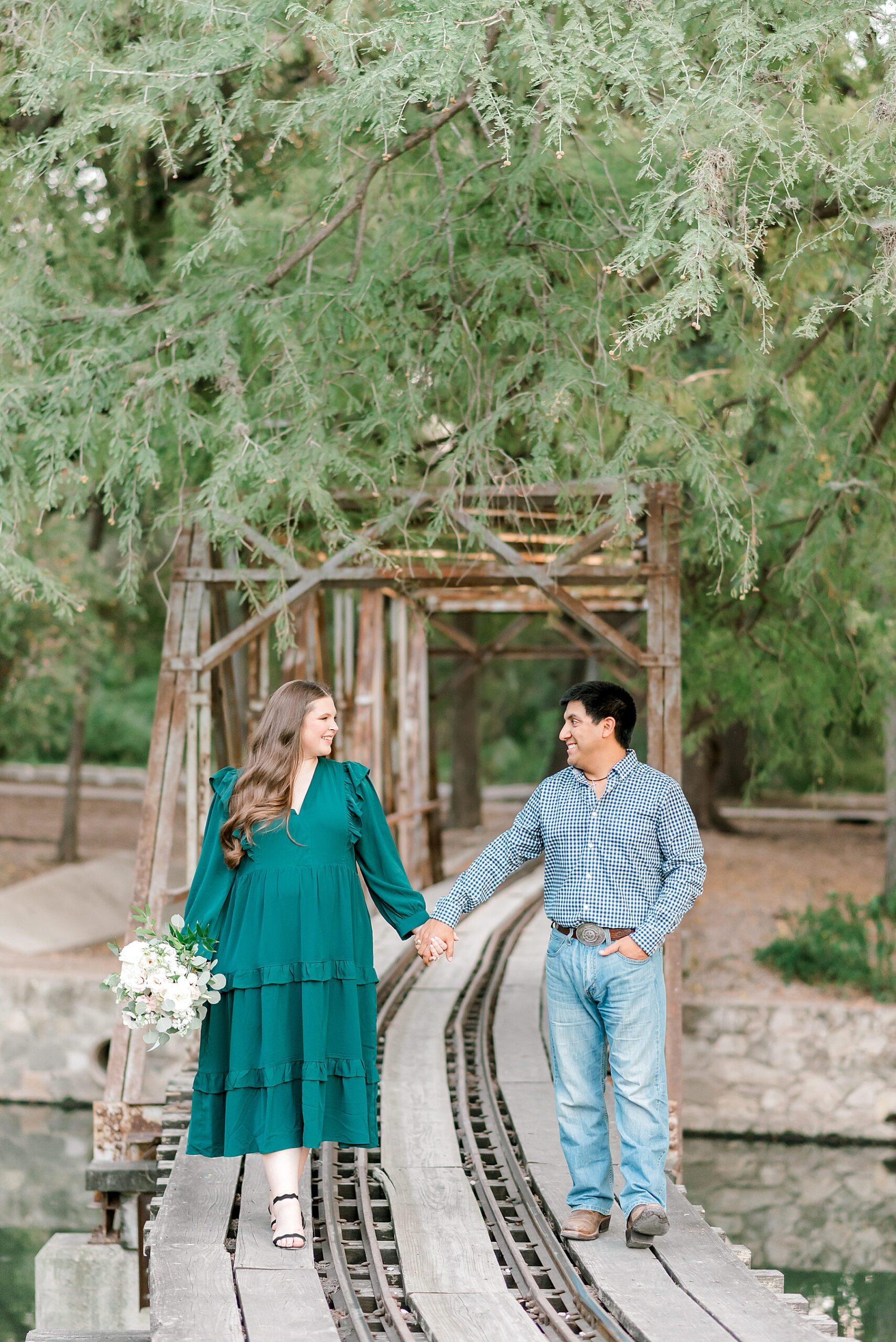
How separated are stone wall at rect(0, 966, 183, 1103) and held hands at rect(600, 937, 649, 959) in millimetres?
9216

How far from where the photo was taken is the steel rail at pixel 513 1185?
12.5 feet

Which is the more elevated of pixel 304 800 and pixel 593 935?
pixel 304 800

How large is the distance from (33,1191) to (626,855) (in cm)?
849

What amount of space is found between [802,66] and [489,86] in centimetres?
115

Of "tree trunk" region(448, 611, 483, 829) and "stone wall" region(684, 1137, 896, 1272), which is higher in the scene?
"tree trunk" region(448, 611, 483, 829)

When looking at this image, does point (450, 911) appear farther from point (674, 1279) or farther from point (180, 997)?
point (674, 1279)

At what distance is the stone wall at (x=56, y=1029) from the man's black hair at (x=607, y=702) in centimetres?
925

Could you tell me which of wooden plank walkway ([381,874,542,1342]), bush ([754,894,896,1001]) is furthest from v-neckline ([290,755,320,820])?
bush ([754,894,896,1001])

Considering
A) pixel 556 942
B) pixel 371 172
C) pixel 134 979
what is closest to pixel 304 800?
pixel 134 979

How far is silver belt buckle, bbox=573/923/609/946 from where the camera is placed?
4195 millimetres

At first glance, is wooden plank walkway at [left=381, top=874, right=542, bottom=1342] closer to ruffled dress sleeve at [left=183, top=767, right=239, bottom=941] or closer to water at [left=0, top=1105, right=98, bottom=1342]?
ruffled dress sleeve at [left=183, top=767, right=239, bottom=941]

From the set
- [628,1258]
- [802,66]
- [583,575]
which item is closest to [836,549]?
[583,575]

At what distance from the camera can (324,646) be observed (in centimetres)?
1174

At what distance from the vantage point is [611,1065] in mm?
4230
